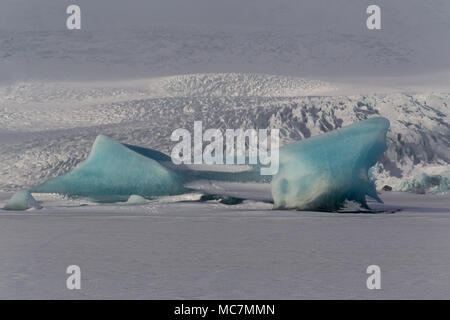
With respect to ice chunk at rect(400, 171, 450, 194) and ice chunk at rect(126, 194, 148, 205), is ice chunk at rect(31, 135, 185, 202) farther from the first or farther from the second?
ice chunk at rect(400, 171, 450, 194)

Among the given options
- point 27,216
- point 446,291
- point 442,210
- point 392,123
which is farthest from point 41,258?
point 392,123

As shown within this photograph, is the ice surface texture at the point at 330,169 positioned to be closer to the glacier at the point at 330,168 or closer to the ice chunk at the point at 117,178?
the glacier at the point at 330,168

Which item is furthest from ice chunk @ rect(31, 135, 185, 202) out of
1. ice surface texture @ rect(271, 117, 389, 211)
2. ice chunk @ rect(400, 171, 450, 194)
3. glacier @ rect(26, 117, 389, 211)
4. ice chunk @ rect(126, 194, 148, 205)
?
ice chunk @ rect(400, 171, 450, 194)

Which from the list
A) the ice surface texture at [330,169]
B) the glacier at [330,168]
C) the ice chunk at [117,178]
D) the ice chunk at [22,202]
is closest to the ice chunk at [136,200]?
the glacier at [330,168]

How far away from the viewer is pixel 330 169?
12.7 metres

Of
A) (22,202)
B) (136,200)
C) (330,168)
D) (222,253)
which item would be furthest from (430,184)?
(222,253)

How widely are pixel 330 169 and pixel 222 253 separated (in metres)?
4.85

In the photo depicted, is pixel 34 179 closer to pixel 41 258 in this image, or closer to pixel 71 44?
pixel 41 258

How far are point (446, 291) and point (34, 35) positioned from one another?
39468mm

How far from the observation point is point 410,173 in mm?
23906

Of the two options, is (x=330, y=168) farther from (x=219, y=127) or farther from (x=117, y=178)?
(x=219, y=127)

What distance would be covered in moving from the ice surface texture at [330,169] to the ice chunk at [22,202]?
156 inches

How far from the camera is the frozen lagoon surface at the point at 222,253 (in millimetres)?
6238

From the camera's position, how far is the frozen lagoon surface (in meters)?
6.24
